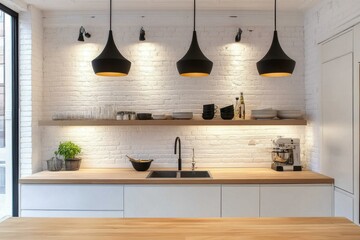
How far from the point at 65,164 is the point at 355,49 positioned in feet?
10.9

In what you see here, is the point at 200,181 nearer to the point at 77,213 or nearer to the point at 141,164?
the point at 141,164

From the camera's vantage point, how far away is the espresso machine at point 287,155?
146 inches

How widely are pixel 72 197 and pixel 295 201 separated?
2317 mm

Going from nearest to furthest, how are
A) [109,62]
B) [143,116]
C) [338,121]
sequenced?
[109,62] → [338,121] → [143,116]

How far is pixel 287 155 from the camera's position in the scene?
147 inches

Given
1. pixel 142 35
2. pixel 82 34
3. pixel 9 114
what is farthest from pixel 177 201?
pixel 82 34

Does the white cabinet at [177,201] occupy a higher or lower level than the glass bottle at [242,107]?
lower

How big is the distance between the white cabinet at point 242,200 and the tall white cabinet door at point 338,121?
826 millimetres

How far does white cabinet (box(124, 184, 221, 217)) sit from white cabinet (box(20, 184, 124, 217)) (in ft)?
0.63

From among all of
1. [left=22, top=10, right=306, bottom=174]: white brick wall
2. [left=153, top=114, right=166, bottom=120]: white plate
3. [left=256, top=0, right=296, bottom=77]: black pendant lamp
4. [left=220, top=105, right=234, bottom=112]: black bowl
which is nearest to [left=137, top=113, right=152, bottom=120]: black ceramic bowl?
[left=153, top=114, right=166, bottom=120]: white plate

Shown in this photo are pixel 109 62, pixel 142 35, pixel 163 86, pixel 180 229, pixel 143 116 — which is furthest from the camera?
pixel 163 86

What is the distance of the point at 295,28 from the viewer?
397cm

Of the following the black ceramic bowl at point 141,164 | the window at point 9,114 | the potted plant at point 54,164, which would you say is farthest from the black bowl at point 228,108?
the window at point 9,114

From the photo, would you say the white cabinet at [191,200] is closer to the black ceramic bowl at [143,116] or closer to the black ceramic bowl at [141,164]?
the black ceramic bowl at [141,164]
